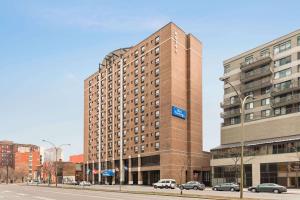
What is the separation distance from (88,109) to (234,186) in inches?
3219

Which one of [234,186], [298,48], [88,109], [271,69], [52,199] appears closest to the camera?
[52,199]

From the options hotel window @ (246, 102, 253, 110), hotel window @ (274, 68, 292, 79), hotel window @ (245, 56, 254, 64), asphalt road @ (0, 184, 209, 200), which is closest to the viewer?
asphalt road @ (0, 184, 209, 200)

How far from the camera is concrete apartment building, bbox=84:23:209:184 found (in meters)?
100

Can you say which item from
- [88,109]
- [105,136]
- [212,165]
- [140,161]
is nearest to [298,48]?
[212,165]

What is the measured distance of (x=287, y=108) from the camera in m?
90.2

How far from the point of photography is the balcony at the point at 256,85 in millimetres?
95938

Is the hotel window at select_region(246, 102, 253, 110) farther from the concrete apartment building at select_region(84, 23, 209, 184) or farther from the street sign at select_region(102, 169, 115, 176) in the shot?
the street sign at select_region(102, 169, 115, 176)

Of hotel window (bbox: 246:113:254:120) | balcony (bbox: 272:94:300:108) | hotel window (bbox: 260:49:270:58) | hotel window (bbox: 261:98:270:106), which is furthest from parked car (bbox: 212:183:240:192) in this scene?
hotel window (bbox: 260:49:270:58)

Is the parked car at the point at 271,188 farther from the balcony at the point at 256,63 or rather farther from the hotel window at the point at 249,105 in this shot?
the balcony at the point at 256,63

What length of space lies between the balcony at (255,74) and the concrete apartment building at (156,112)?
12430mm

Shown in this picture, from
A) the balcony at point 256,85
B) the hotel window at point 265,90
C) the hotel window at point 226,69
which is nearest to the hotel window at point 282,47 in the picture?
the balcony at point 256,85

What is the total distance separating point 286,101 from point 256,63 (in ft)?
40.9

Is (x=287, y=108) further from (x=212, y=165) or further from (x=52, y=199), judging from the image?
(x=52, y=199)

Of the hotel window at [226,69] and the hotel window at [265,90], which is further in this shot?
the hotel window at [226,69]
